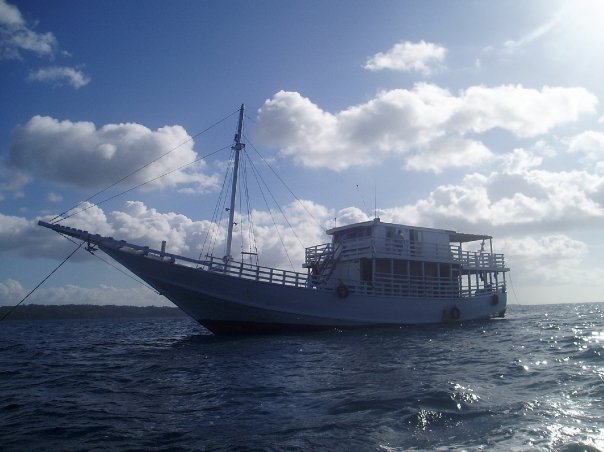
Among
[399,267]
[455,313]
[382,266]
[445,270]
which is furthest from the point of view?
[445,270]

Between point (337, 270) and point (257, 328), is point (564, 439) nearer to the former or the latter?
point (257, 328)

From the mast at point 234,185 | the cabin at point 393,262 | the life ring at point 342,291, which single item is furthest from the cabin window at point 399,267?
the mast at point 234,185

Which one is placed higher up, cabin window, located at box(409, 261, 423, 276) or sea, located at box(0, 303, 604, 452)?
cabin window, located at box(409, 261, 423, 276)

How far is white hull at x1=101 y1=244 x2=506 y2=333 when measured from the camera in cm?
1797

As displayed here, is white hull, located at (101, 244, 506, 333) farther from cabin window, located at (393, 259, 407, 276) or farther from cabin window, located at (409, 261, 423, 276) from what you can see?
cabin window, located at (409, 261, 423, 276)

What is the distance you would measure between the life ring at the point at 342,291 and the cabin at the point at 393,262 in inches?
10.5

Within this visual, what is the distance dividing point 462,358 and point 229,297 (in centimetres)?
979

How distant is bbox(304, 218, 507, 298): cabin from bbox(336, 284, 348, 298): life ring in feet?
0.88

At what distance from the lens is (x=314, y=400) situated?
7.42 meters

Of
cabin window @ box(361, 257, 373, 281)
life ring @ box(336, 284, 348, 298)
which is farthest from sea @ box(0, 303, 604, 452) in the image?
cabin window @ box(361, 257, 373, 281)

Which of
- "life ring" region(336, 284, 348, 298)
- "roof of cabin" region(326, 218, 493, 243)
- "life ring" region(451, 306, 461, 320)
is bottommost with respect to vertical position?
"life ring" region(451, 306, 461, 320)

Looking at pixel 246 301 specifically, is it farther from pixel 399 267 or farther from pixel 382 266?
pixel 399 267

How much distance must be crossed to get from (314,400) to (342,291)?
12.6 m

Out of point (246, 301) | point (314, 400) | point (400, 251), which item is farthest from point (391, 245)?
point (314, 400)
